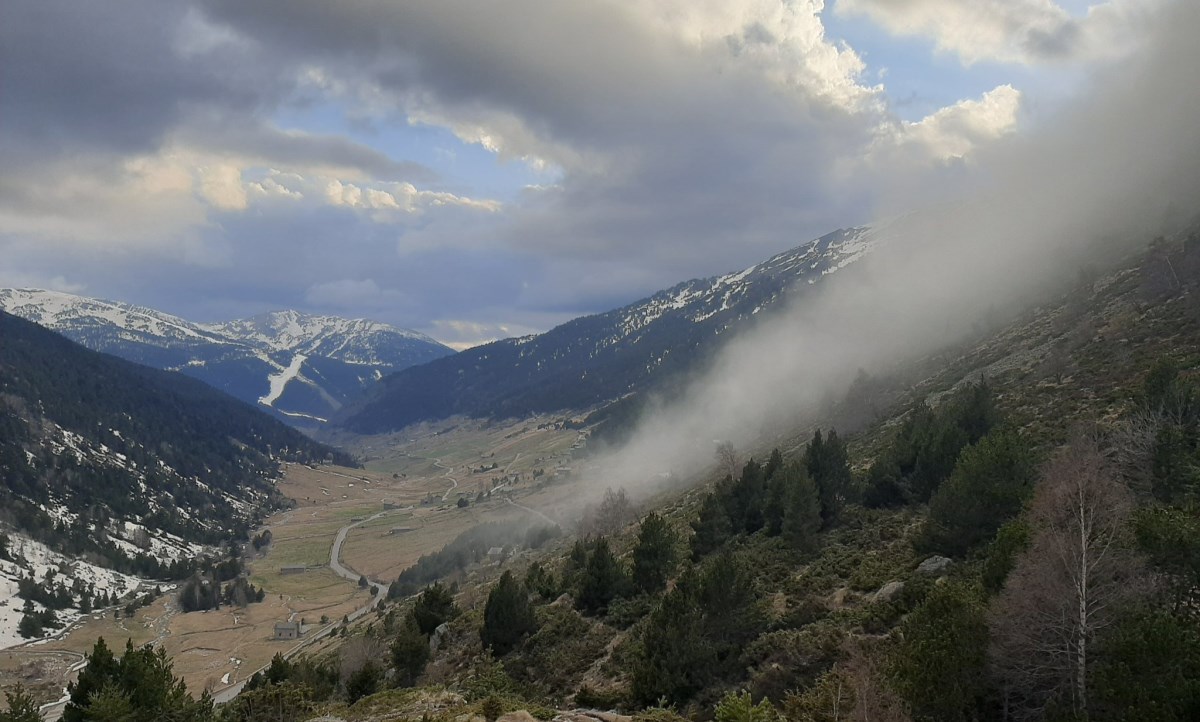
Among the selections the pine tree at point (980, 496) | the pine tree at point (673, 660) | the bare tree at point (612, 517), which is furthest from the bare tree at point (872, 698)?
the bare tree at point (612, 517)

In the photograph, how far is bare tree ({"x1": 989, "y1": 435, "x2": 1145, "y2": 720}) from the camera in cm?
1753

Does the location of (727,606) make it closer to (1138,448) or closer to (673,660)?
(673,660)

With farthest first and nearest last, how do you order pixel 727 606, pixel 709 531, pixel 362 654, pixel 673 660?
pixel 362 654 → pixel 709 531 → pixel 727 606 → pixel 673 660

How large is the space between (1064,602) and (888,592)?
1458 centimetres

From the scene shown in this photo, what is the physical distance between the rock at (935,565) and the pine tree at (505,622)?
1074 inches

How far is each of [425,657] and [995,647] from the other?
36619 millimetres

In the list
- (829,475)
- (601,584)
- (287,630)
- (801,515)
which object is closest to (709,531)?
(801,515)

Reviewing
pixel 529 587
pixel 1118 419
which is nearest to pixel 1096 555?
pixel 1118 419

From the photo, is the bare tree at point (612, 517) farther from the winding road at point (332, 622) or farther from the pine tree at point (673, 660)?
the pine tree at point (673, 660)

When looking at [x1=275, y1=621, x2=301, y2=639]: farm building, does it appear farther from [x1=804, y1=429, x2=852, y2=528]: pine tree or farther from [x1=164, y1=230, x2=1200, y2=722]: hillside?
[x1=804, y1=429, x2=852, y2=528]: pine tree

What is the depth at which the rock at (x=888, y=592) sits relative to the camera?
1212 inches

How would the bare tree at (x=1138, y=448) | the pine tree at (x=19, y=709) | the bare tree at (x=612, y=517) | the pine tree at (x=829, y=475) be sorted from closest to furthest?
1. the pine tree at (x=19, y=709)
2. the bare tree at (x=1138, y=448)
3. the pine tree at (x=829, y=475)
4. the bare tree at (x=612, y=517)

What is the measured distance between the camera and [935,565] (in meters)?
32.8

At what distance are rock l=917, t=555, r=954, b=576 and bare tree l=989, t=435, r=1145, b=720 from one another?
44.0 ft
